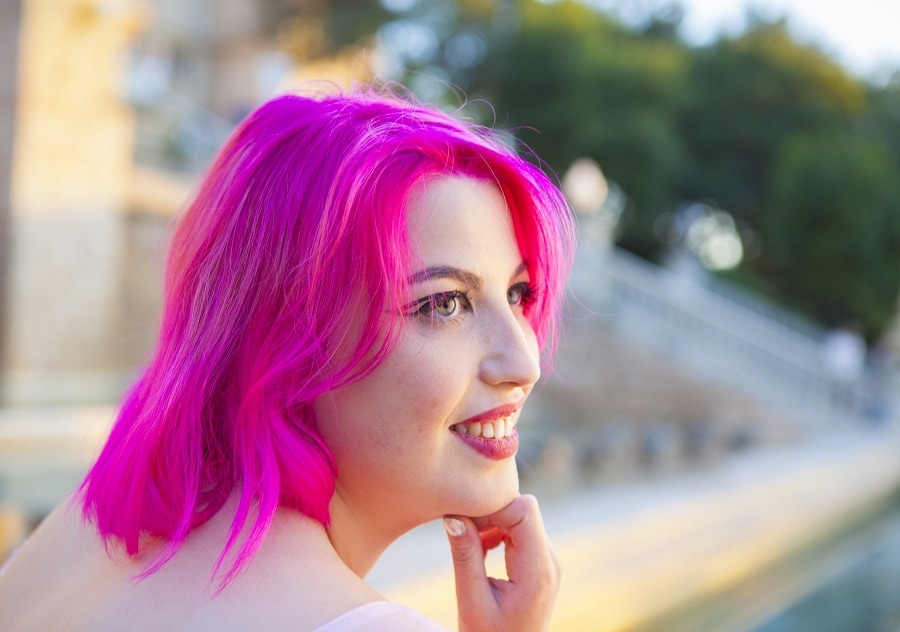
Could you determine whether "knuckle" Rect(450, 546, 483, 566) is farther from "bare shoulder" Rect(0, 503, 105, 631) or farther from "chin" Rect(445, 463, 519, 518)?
"bare shoulder" Rect(0, 503, 105, 631)

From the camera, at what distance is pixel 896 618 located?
5.21m

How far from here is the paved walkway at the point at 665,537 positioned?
3.92m

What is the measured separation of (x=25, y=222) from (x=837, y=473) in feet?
28.5

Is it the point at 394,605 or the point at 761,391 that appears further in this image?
the point at 761,391

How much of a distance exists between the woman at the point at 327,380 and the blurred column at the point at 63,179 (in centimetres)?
807

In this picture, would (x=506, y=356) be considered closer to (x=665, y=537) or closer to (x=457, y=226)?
(x=457, y=226)

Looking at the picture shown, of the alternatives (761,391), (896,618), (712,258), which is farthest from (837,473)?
(712,258)

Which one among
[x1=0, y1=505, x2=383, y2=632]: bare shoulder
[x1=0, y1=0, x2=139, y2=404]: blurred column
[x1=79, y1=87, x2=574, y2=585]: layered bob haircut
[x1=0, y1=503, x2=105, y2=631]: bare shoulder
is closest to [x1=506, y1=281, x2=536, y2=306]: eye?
[x1=79, y1=87, x2=574, y2=585]: layered bob haircut

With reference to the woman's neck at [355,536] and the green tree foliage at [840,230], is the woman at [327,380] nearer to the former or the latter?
the woman's neck at [355,536]

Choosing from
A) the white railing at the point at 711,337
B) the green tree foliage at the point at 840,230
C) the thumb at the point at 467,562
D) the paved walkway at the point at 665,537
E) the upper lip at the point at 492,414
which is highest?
the green tree foliage at the point at 840,230

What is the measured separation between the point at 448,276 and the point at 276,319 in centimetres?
22

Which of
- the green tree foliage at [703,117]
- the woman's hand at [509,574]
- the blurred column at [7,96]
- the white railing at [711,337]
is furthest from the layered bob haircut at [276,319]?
the green tree foliage at [703,117]

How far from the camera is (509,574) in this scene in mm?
1149

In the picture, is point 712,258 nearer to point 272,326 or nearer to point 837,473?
point 837,473
